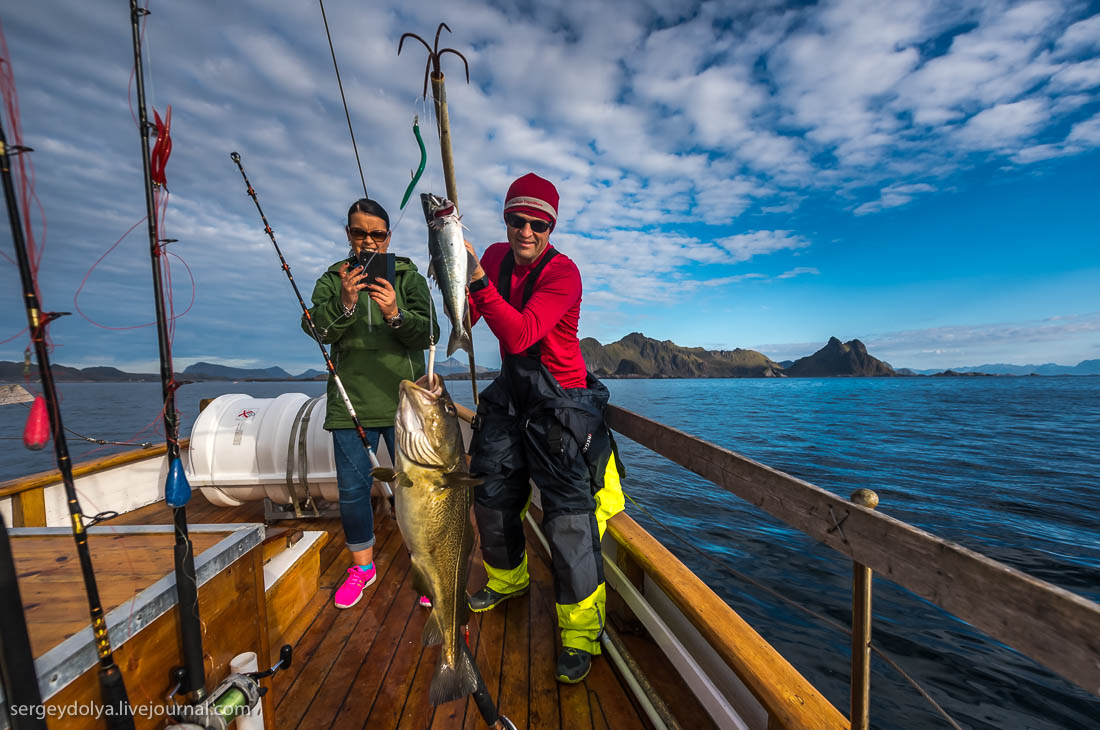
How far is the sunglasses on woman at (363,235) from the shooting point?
3.11 m

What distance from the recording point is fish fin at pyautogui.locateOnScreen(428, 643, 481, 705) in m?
1.94

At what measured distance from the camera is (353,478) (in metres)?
3.28

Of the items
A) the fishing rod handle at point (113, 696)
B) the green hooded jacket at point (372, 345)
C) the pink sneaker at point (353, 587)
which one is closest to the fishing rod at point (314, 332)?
the green hooded jacket at point (372, 345)

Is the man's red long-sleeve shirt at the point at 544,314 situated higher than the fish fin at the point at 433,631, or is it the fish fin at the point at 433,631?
the man's red long-sleeve shirt at the point at 544,314

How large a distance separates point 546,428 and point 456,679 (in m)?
1.32

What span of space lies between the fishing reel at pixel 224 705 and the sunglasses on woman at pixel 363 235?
8.06 ft

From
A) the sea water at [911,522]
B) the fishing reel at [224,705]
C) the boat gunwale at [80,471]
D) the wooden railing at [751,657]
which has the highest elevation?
the boat gunwale at [80,471]

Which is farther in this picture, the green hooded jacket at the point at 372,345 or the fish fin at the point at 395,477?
the green hooded jacket at the point at 372,345

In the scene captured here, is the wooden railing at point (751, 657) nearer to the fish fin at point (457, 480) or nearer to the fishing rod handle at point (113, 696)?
the fish fin at point (457, 480)

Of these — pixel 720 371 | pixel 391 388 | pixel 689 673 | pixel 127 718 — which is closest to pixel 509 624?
pixel 689 673

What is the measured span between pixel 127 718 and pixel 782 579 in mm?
7638

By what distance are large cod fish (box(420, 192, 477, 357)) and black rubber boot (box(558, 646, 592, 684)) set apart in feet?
6.49

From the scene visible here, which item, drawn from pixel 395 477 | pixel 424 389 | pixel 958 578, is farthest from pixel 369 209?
pixel 958 578

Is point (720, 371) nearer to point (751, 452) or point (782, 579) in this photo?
point (751, 452)
